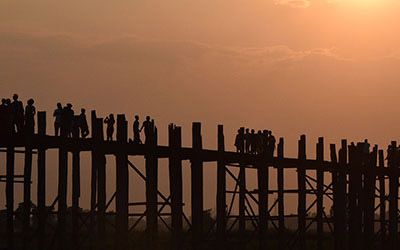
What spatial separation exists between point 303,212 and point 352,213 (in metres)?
2.81

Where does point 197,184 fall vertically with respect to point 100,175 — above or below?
below

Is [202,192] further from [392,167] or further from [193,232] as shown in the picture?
[392,167]

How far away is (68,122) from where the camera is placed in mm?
21922

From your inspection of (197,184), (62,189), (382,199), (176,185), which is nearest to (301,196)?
(197,184)

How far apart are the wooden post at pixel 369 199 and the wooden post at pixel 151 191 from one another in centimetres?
1028

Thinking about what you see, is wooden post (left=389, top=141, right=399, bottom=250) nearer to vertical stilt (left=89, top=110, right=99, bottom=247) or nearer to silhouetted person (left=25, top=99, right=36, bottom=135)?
vertical stilt (left=89, top=110, right=99, bottom=247)

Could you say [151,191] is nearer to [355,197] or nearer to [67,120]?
[67,120]

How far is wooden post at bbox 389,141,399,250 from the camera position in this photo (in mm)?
33156

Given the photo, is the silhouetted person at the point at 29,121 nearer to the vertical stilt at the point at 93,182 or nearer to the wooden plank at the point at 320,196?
the vertical stilt at the point at 93,182

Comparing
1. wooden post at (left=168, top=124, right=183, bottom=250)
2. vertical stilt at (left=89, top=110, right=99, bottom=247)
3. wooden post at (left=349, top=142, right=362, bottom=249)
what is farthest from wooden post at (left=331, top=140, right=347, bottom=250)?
vertical stilt at (left=89, top=110, right=99, bottom=247)

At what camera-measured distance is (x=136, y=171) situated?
23266 millimetres

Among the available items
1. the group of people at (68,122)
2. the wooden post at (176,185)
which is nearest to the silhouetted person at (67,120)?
the group of people at (68,122)

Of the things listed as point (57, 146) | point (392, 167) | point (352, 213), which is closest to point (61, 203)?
point (57, 146)

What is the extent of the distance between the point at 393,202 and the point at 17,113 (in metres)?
16.6
